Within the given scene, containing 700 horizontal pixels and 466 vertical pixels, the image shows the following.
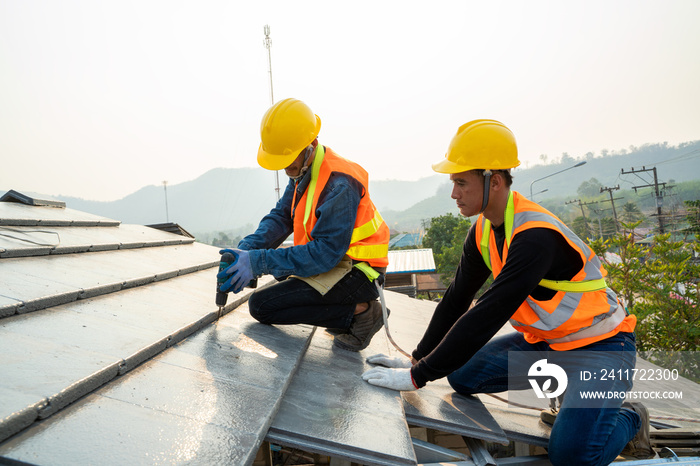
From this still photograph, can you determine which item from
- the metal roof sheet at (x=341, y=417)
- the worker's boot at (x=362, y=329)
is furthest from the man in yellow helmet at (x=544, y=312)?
the worker's boot at (x=362, y=329)

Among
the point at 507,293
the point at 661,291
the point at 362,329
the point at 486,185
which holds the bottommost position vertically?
the point at 661,291

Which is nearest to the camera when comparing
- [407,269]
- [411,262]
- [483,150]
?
[483,150]

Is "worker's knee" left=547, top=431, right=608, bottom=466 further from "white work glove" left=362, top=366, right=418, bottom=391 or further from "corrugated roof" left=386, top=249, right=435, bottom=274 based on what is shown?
"corrugated roof" left=386, top=249, right=435, bottom=274

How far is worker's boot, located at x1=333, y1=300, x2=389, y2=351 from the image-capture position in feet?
10.4

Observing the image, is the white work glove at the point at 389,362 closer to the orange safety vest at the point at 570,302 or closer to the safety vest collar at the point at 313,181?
the orange safety vest at the point at 570,302

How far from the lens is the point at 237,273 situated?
284 centimetres

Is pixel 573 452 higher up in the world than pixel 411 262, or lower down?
higher up

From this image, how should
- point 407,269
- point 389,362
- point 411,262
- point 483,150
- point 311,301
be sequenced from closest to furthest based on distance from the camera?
1. point 483,150
2. point 389,362
3. point 311,301
4. point 407,269
5. point 411,262

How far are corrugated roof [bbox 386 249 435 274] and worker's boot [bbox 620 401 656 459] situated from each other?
39.0ft

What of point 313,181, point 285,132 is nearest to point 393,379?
point 313,181

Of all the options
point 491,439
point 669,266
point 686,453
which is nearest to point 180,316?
point 491,439

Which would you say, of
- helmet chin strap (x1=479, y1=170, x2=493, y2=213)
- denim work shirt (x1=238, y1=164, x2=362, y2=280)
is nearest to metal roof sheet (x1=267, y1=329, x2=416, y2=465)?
denim work shirt (x1=238, y1=164, x2=362, y2=280)

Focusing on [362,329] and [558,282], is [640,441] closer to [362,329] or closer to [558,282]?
[558,282]

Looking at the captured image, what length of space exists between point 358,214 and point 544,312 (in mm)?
1289
